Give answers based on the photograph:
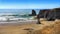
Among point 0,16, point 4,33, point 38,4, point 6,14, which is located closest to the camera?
point 4,33

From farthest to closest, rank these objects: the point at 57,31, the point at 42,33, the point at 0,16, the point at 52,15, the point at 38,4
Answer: the point at 0,16 → the point at 52,15 → the point at 38,4 → the point at 42,33 → the point at 57,31

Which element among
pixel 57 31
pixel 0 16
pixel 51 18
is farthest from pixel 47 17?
pixel 57 31

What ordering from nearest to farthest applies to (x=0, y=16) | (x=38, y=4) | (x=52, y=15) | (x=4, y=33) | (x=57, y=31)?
(x=57, y=31) → (x=4, y=33) → (x=38, y=4) → (x=52, y=15) → (x=0, y=16)

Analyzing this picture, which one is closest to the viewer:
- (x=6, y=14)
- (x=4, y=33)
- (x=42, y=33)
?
(x=42, y=33)

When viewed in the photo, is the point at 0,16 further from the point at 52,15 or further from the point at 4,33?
the point at 4,33

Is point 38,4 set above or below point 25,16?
above

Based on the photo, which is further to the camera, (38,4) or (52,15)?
(52,15)

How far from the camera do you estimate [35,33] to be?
9.96 ft

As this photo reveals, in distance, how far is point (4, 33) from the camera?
10.6 feet

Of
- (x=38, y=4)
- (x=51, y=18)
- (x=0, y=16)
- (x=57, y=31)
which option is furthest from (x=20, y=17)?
(x=57, y=31)

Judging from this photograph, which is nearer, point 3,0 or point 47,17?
point 3,0

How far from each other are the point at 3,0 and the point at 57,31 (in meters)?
1.41

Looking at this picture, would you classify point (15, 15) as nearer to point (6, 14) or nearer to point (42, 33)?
point (6, 14)

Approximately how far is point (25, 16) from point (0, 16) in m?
1.17
